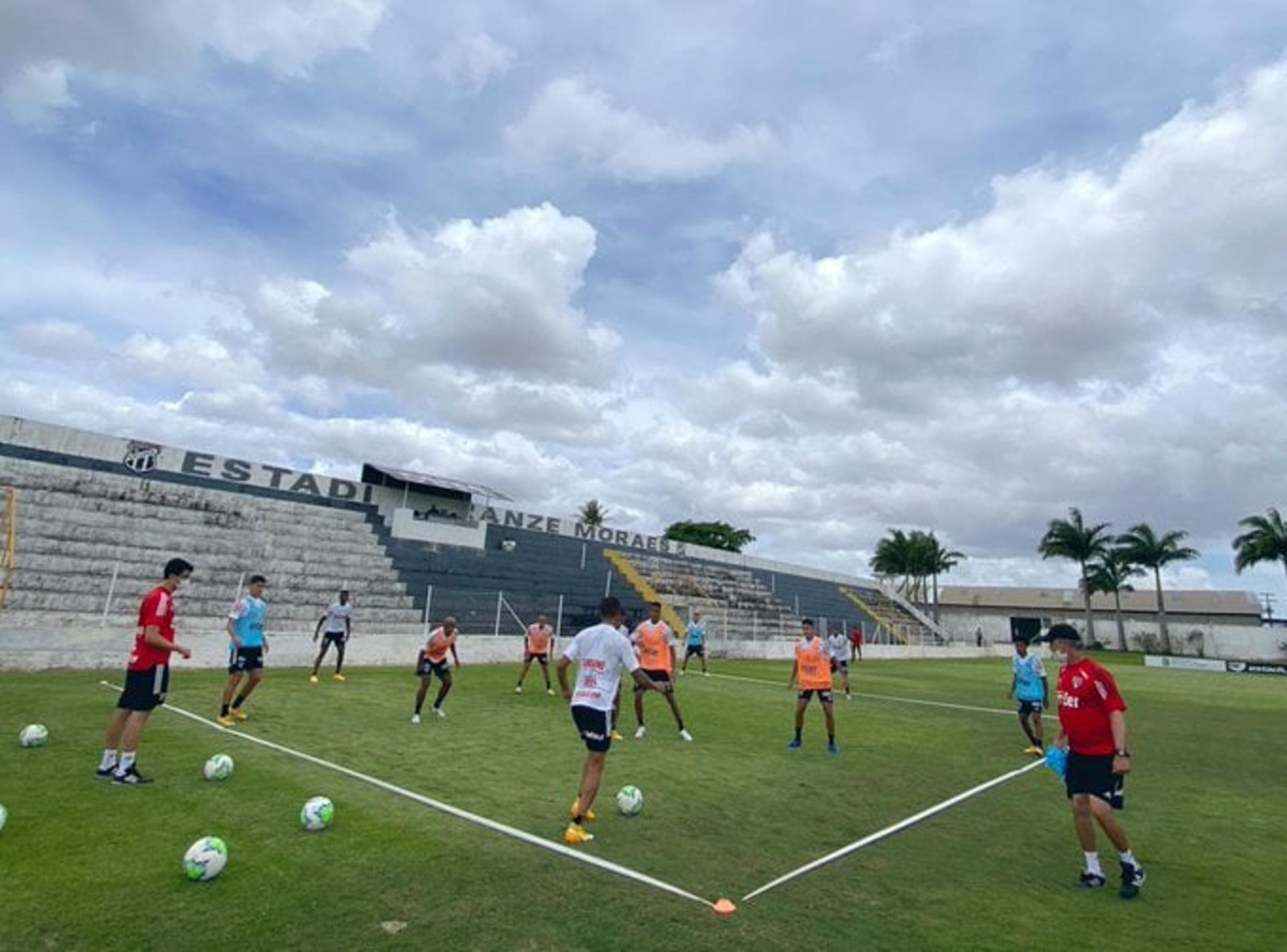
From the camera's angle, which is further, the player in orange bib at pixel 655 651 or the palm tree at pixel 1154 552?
the palm tree at pixel 1154 552

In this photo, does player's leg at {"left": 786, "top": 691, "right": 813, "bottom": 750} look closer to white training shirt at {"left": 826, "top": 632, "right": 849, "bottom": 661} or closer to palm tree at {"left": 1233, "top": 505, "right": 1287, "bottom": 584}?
white training shirt at {"left": 826, "top": 632, "right": 849, "bottom": 661}

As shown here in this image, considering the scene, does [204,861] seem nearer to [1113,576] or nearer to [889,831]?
[889,831]

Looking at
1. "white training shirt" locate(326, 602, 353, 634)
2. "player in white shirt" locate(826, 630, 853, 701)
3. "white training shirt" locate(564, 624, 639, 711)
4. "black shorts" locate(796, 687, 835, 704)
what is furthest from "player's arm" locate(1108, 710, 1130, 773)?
"white training shirt" locate(326, 602, 353, 634)

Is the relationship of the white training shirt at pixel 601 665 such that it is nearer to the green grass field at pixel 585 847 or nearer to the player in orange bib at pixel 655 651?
the green grass field at pixel 585 847

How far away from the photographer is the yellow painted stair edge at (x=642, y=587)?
3303 centimetres

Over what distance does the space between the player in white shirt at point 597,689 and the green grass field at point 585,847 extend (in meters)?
0.32

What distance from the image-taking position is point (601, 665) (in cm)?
654

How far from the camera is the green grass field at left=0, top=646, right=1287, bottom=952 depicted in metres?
4.41

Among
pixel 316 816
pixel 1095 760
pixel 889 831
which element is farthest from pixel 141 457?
pixel 1095 760

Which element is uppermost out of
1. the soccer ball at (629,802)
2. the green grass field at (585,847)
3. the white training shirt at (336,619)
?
the white training shirt at (336,619)

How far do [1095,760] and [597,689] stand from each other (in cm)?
406

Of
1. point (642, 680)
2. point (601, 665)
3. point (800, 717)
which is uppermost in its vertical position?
point (601, 665)

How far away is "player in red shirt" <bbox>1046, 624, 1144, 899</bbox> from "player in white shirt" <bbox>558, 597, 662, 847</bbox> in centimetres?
347

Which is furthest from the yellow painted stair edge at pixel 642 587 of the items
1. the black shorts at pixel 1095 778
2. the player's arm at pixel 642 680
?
the black shorts at pixel 1095 778
